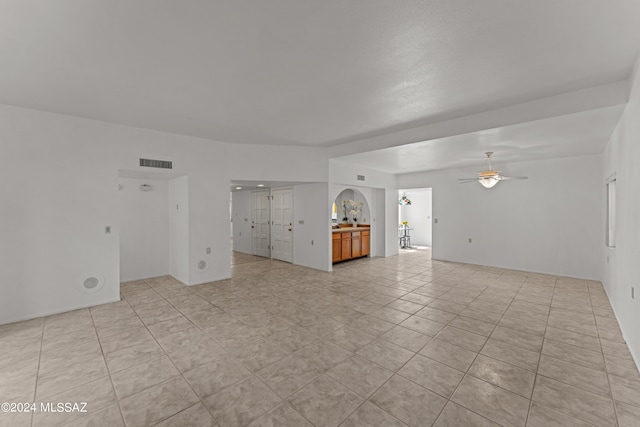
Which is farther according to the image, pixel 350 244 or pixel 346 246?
pixel 350 244

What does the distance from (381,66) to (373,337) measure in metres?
2.95

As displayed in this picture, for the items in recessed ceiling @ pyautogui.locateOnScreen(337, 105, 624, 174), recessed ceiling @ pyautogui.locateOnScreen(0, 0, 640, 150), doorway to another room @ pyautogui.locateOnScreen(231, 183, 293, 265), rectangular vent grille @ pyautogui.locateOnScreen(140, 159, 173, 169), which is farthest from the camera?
doorway to another room @ pyautogui.locateOnScreen(231, 183, 293, 265)

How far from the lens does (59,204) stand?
394cm

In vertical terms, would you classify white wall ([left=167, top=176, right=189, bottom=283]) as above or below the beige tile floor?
above

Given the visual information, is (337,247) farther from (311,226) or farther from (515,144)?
(515,144)

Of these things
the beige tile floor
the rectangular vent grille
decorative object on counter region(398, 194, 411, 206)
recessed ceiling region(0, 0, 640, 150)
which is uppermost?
recessed ceiling region(0, 0, 640, 150)

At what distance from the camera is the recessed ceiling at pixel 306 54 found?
1.92 m

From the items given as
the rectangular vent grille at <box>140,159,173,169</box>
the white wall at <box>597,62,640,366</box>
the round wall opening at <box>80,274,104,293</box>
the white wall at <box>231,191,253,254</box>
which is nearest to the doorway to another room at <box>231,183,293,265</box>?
the white wall at <box>231,191,253,254</box>

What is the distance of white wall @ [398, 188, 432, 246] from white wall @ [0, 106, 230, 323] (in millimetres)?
9752

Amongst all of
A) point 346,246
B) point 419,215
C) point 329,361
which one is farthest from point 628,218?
point 419,215

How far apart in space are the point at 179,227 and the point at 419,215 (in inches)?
373

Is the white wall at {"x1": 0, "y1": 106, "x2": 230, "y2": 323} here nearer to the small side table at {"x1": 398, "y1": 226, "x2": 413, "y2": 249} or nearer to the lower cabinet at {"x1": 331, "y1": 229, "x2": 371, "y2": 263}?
the lower cabinet at {"x1": 331, "y1": 229, "x2": 371, "y2": 263}

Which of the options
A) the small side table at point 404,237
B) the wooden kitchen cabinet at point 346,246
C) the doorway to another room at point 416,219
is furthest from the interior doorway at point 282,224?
the doorway to another room at point 416,219

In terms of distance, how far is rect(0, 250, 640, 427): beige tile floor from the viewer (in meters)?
1.99
